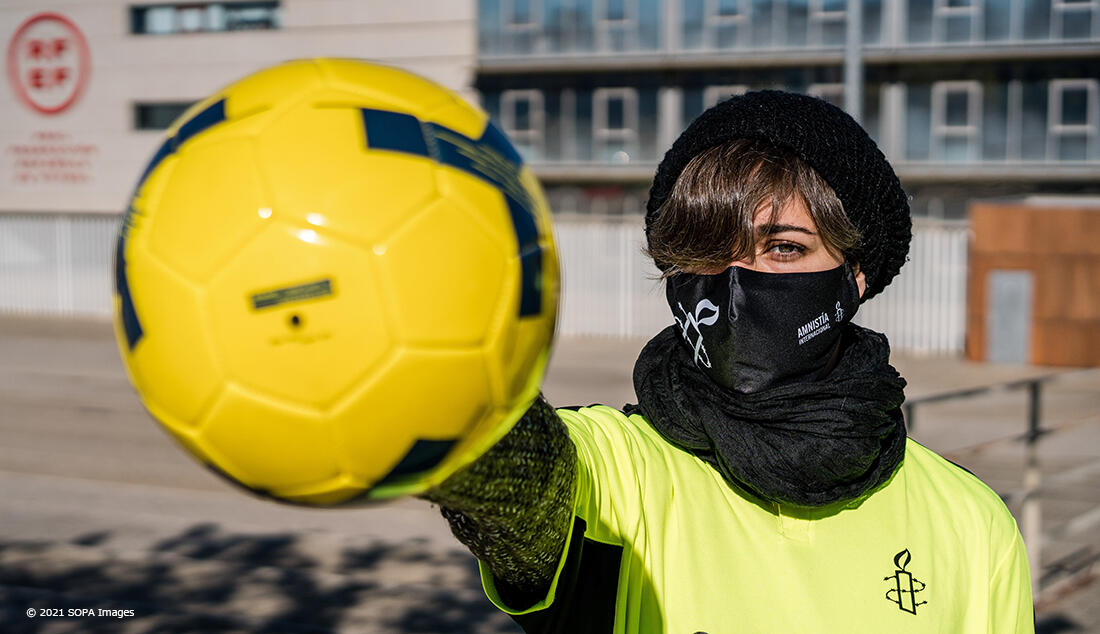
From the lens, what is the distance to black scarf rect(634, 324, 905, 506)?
1.69 metres

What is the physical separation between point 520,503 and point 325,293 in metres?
0.44

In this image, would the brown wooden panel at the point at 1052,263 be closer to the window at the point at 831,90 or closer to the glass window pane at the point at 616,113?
the window at the point at 831,90

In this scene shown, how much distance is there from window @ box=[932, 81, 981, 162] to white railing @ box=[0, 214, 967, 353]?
854 centimetres

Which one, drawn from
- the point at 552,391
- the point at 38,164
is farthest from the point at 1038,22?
the point at 38,164

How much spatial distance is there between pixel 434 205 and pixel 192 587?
17.8ft

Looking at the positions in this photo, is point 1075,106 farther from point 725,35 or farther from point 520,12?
point 520,12

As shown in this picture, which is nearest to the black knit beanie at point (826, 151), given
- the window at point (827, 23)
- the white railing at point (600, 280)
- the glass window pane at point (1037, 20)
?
the white railing at point (600, 280)

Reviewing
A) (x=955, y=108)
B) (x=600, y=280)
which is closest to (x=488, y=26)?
(x=600, y=280)

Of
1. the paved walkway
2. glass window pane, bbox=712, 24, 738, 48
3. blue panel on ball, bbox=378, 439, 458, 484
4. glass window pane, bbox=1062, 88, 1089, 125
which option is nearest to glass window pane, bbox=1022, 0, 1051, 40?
glass window pane, bbox=1062, 88, 1089, 125

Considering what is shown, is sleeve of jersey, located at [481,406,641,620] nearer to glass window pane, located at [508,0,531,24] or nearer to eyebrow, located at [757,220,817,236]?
eyebrow, located at [757,220,817,236]

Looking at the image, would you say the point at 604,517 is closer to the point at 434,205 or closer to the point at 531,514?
the point at 531,514

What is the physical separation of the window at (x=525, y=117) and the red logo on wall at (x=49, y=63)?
12.2 metres

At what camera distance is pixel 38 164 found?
30.1 meters

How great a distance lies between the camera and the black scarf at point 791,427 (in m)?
1.69
